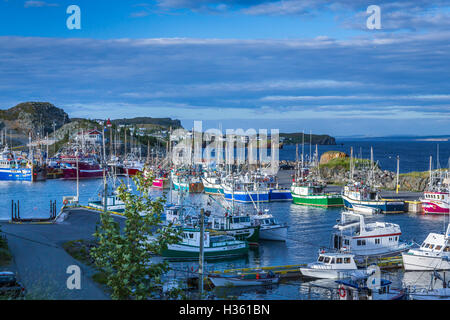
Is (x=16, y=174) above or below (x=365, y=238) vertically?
above

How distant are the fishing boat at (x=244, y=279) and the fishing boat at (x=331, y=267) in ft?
6.79

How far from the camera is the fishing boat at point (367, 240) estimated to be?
1390 inches

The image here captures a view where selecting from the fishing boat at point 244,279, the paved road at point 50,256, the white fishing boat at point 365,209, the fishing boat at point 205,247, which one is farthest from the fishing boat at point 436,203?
the paved road at point 50,256

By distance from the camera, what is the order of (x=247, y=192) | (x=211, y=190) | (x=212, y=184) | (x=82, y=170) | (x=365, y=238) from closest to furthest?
(x=365, y=238), (x=247, y=192), (x=211, y=190), (x=212, y=184), (x=82, y=170)

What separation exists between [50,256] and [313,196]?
43718mm

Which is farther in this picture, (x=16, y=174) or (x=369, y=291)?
(x=16, y=174)

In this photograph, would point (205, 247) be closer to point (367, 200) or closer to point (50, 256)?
point (50, 256)

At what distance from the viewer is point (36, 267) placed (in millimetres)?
24891

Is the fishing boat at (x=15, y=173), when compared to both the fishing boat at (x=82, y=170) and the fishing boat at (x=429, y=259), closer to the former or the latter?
the fishing boat at (x=82, y=170)

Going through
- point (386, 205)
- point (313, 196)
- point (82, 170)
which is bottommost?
point (386, 205)

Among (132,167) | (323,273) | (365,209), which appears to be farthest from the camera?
(132,167)

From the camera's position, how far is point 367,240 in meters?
35.8

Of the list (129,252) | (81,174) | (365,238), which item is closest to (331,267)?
(365,238)
